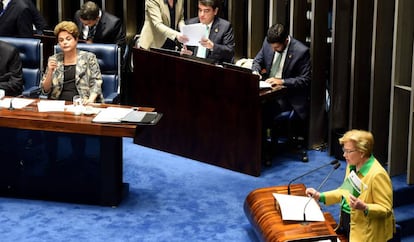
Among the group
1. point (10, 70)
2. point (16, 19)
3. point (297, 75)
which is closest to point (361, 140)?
point (297, 75)

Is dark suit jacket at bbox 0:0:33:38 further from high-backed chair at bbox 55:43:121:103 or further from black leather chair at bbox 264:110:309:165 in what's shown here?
black leather chair at bbox 264:110:309:165

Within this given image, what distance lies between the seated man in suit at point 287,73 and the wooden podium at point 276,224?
1467mm

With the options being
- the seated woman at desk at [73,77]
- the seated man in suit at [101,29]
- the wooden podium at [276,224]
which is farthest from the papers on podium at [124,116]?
the seated man in suit at [101,29]

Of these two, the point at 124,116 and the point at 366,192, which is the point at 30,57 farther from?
the point at 366,192

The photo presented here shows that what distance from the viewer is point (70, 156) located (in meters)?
5.52

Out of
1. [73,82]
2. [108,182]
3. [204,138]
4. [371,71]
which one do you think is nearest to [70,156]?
[108,182]

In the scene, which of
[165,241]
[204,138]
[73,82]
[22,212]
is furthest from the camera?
[204,138]

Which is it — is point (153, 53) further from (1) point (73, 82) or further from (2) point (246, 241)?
(2) point (246, 241)

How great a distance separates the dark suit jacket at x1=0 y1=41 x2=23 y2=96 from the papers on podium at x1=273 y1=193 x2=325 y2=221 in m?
2.56

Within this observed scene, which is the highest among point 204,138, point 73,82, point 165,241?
point 73,82

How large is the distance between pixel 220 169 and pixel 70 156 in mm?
1420

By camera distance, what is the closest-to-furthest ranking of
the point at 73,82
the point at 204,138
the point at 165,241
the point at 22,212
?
the point at 165,241 → the point at 22,212 → the point at 73,82 → the point at 204,138

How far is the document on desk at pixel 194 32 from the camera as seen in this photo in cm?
666

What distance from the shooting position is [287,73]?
6539 millimetres
